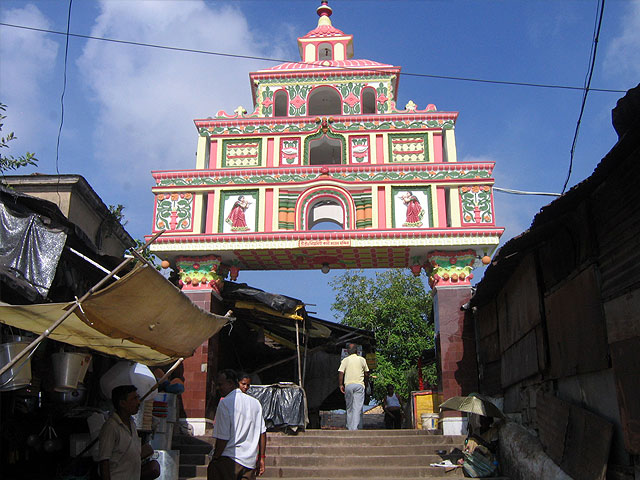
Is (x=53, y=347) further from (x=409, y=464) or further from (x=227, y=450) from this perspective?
(x=409, y=464)

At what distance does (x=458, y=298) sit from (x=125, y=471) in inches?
343

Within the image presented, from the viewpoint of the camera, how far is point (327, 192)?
13180 mm

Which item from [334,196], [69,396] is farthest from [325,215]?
[69,396]

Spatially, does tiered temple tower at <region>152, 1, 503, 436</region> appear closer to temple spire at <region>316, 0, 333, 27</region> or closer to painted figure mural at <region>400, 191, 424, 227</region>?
painted figure mural at <region>400, 191, 424, 227</region>

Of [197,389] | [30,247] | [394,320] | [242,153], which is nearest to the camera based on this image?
[30,247]

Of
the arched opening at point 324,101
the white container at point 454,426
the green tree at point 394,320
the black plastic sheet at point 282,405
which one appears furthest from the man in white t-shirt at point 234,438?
the green tree at point 394,320

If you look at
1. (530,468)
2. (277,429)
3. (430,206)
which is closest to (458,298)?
(430,206)

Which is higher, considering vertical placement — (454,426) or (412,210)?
(412,210)

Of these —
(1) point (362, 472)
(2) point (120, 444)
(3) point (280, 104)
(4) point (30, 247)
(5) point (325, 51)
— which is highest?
(5) point (325, 51)

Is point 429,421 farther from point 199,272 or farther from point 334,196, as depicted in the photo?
point 199,272

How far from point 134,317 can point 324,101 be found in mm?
11835

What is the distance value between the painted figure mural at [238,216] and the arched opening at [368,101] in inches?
172

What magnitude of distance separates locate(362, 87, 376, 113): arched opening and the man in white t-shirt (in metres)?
11.0

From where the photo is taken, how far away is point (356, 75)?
14617 mm
